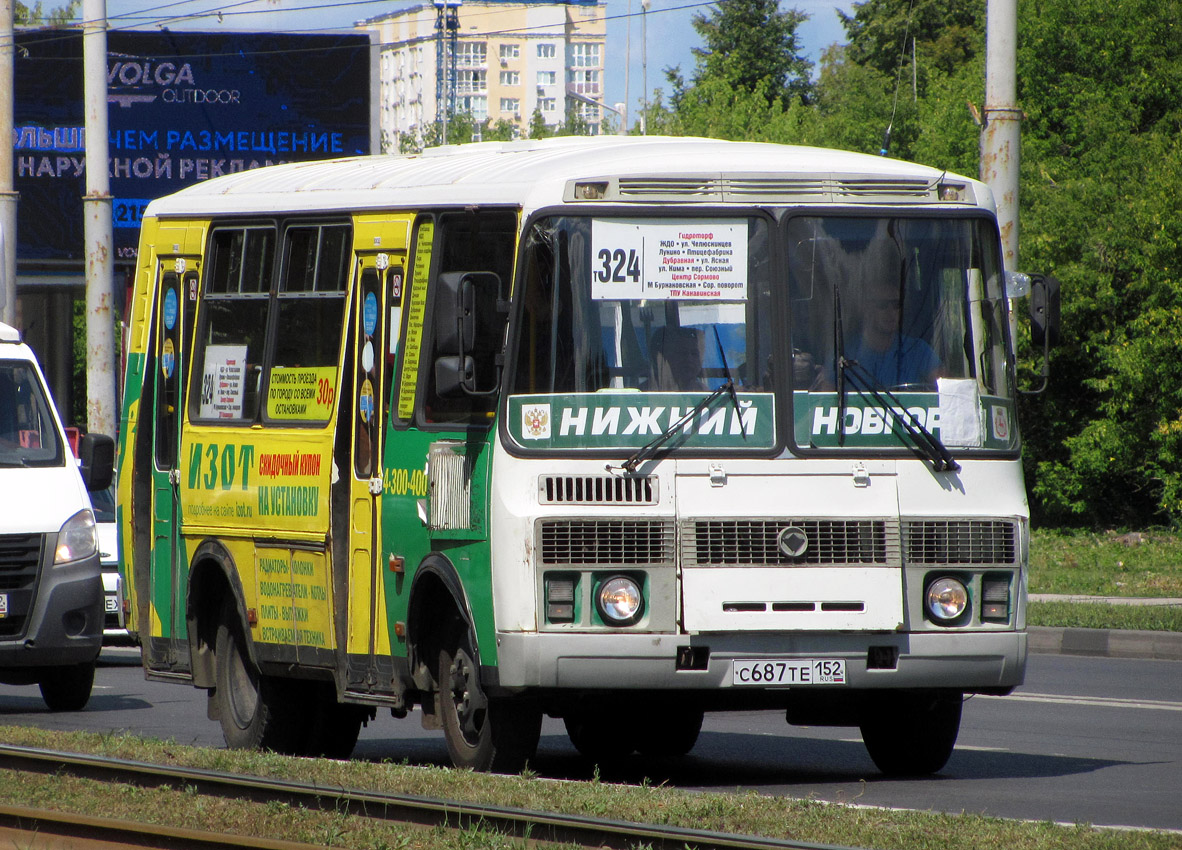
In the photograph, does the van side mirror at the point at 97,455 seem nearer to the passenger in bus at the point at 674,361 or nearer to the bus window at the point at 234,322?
the bus window at the point at 234,322

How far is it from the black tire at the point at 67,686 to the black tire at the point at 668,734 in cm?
444

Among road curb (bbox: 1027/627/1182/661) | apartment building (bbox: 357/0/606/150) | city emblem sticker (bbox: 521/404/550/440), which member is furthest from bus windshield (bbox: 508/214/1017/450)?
apartment building (bbox: 357/0/606/150)

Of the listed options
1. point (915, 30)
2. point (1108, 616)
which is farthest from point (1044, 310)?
point (915, 30)

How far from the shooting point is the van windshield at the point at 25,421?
13.2 m

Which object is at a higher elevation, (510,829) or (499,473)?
(499,473)

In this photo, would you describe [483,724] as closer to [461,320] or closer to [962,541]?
[461,320]

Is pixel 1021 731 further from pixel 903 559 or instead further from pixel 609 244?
pixel 609 244

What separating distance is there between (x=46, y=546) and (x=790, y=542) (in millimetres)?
5909

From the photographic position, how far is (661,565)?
8375 mm

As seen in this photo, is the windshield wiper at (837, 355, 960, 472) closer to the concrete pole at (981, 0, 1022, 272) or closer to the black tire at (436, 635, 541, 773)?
the black tire at (436, 635, 541, 773)

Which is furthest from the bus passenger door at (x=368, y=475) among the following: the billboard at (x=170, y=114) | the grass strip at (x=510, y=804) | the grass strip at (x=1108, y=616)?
the billboard at (x=170, y=114)

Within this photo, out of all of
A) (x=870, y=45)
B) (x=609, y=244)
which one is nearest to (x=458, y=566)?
(x=609, y=244)

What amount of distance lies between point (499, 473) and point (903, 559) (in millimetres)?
1706

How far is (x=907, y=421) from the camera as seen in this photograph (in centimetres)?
870
